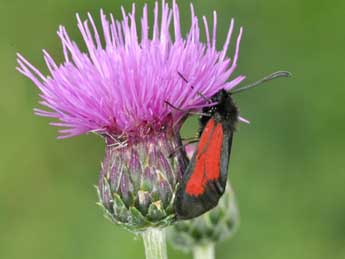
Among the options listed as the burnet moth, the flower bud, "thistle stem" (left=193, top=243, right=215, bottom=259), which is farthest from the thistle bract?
the burnet moth

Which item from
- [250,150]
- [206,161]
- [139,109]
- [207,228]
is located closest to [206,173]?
[206,161]

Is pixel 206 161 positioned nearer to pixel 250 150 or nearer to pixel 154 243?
pixel 154 243

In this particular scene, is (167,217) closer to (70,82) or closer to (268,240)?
(70,82)

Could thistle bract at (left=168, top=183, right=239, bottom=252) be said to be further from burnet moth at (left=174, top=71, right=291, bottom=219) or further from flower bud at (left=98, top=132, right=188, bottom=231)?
burnet moth at (left=174, top=71, right=291, bottom=219)

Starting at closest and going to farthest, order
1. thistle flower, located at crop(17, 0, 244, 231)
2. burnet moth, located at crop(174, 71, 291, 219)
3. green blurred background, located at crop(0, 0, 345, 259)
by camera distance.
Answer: burnet moth, located at crop(174, 71, 291, 219) < thistle flower, located at crop(17, 0, 244, 231) < green blurred background, located at crop(0, 0, 345, 259)

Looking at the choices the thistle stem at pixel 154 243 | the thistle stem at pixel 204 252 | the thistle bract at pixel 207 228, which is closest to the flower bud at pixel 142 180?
the thistle stem at pixel 154 243

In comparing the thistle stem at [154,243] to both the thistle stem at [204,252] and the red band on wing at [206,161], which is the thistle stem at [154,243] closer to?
the red band on wing at [206,161]
